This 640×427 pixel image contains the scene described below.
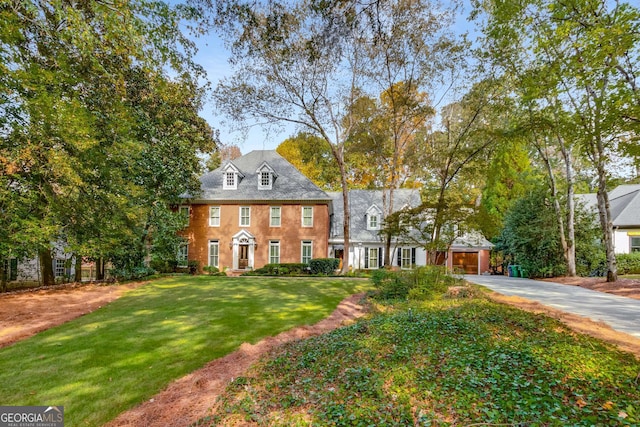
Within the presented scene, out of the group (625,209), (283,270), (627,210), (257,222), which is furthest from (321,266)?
(625,209)

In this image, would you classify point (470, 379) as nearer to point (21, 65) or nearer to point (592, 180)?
point (21, 65)

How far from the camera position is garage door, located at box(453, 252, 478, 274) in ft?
79.0

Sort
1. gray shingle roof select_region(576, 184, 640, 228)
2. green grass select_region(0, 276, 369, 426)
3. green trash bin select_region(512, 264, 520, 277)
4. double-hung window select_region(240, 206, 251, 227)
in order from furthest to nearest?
double-hung window select_region(240, 206, 251, 227)
gray shingle roof select_region(576, 184, 640, 228)
green trash bin select_region(512, 264, 520, 277)
green grass select_region(0, 276, 369, 426)

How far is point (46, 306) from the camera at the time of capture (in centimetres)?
952

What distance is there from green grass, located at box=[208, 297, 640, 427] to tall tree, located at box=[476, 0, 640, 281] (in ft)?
18.8

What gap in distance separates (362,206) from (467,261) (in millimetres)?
9429

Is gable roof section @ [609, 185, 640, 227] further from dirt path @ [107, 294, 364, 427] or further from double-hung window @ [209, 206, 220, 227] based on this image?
double-hung window @ [209, 206, 220, 227]

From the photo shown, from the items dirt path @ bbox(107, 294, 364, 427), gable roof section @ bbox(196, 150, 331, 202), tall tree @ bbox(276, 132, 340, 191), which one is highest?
tall tree @ bbox(276, 132, 340, 191)

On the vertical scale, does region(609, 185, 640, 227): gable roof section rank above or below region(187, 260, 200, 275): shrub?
above

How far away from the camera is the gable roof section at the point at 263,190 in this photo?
2191cm

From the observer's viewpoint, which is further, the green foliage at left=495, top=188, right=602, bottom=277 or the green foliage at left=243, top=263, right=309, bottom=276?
the green foliage at left=243, top=263, right=309, bottom=276

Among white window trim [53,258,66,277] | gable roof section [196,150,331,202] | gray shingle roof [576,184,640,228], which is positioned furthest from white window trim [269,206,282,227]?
gray shingle roof [576,184,640,228]

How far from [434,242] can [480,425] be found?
10.6 m

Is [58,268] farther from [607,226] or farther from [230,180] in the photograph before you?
[607,226]
